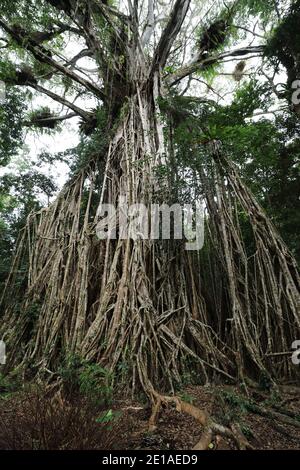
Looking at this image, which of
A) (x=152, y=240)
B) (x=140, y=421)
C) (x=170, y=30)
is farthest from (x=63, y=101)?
(x=140, y=421)

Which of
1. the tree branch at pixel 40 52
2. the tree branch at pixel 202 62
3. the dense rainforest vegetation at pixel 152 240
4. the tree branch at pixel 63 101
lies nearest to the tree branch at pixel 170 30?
the dense rainforest vegetation at pixel 152 240

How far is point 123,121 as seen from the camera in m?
4.12

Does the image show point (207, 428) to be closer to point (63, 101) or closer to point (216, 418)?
point (216, 418)

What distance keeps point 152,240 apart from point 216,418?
1757 millimetres

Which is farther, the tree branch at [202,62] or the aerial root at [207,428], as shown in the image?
the tree branch at [202,62]

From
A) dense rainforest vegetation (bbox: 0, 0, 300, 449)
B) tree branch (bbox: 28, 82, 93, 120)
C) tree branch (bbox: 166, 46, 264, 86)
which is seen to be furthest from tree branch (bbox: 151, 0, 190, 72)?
tree branch (bbox: 28, 82, 93, 120)

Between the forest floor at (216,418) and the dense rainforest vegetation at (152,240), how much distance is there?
4 centimetres

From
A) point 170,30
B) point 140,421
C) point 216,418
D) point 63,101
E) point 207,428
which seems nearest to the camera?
point 207,428

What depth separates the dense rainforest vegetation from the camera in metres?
2.16

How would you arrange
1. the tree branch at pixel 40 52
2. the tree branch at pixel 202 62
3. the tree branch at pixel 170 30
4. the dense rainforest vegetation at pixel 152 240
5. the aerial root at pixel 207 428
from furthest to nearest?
the tree branch at pixel 202 62 < the tree branch at pixel 40 52 < the tree branch at pixel 170 30 < the dense rainforest vegetation at pixel 152 240 < the aerial root at pixel 207 428

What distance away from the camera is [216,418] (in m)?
1.52

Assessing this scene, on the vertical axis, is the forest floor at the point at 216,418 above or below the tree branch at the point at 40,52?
below

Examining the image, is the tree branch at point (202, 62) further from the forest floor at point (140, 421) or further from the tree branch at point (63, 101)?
the forest floor at point (140, 421)

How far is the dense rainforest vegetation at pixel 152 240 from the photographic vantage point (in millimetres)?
2160
